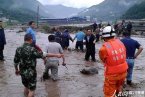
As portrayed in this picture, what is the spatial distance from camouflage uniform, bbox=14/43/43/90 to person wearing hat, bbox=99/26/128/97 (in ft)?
6.36

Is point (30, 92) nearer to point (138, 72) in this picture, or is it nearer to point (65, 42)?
point (138, 72)

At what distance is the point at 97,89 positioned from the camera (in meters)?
11.4

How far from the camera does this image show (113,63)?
22.1 feet

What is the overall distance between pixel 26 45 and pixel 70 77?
5443 millimetres

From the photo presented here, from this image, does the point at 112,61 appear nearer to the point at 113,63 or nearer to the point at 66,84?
the point at 113,63

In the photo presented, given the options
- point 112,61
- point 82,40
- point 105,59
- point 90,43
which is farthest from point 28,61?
point 82,40

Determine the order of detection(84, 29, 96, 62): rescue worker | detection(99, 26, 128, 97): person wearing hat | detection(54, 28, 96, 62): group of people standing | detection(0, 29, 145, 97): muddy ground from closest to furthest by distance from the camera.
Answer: detection(99, 26, 128, 97): person wearing hat, detection(0, 29, 145, 97): muddy ground, detection(84, 29, 96, 62): rescue worker, detection(54, 28, 96, 62): group of people standing

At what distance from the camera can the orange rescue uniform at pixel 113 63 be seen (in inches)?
265

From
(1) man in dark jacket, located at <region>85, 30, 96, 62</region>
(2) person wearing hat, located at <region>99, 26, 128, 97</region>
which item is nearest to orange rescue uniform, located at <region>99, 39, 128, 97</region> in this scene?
(2) person wearing hat, located at <region>99, 26, 128, 97</region>

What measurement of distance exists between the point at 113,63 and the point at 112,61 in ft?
0.13

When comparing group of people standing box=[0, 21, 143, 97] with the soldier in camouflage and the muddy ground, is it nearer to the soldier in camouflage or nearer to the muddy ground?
the soldier in camouflage

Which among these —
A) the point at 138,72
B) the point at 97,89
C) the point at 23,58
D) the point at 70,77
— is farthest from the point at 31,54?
the point at 138,72

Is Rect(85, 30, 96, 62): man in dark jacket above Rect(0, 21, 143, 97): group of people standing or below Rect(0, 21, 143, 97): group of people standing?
below

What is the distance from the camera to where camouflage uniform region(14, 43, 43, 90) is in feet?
27.2
